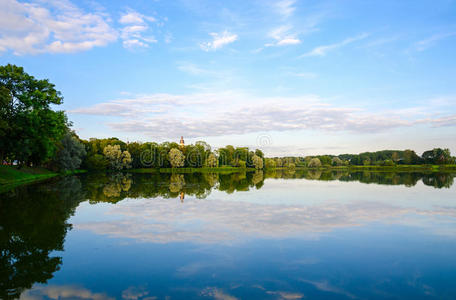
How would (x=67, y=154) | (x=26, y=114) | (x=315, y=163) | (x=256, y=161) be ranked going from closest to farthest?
(x=26, y=114) → (x=67, y=154) → (x=256, y=161) → (x=315, y=163)

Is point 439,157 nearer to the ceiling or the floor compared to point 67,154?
nearer to the ceiling

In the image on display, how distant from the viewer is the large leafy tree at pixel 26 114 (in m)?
32.5

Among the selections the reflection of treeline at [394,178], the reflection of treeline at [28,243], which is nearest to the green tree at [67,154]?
the reflection of treeline at [394,178]

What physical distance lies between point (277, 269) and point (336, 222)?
251 inches

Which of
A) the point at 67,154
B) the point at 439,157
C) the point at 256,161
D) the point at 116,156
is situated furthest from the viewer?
the point at 256,161

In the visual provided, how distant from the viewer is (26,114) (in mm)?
32844

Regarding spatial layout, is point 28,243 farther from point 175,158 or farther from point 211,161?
point 211,161

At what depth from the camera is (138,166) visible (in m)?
96.5

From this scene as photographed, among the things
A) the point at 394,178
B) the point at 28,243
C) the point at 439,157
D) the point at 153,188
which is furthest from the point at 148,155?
the point at 439,157

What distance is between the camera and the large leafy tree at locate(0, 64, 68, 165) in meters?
32.5

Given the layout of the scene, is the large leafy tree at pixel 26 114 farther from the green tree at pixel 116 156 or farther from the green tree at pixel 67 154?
the green tree at pixel 116 156

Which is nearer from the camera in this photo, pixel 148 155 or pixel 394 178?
pixel 394 178

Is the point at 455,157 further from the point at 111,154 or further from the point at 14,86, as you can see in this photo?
the point at 14,86

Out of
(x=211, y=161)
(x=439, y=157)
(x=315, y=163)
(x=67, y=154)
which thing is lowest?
(x=315, y=163)
